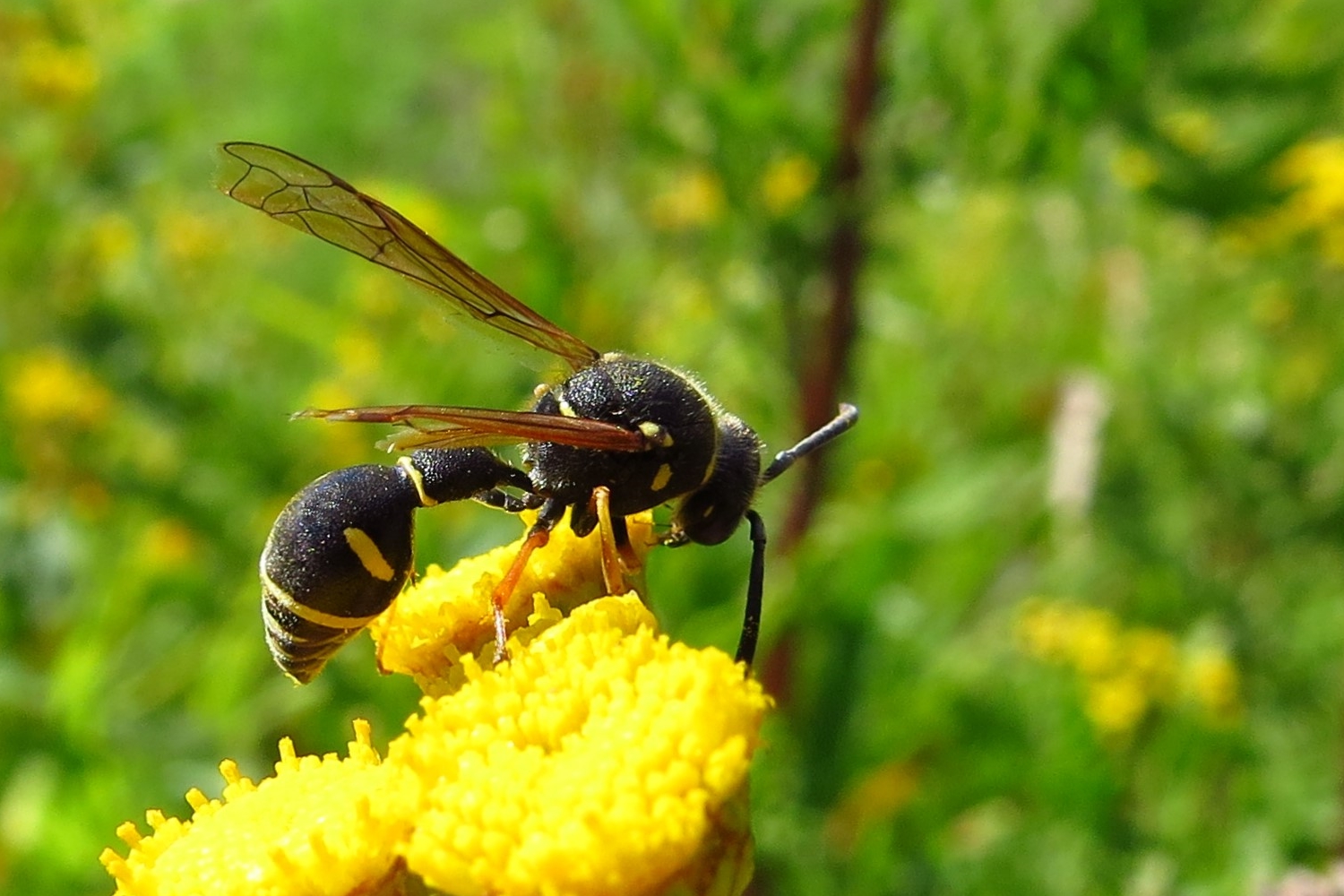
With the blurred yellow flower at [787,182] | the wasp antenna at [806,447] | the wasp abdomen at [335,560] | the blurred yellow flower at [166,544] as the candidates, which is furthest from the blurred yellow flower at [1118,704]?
the blurred yellow flower at [166,544]

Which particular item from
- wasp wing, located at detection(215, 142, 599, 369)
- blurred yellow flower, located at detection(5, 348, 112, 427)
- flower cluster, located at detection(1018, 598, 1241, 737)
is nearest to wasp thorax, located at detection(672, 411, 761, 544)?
wasp wing, located at detection(215, 142, 599, 369)

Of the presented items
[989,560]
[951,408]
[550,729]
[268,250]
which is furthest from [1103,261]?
[268,250]

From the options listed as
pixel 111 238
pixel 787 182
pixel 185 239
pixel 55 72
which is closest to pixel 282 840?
pixel 787 182

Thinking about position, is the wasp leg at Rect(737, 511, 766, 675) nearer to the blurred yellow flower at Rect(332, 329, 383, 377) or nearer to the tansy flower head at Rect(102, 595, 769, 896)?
the tansy flower head at Rect(102, 595, 769, 896)

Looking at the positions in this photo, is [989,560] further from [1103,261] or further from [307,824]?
[307,824]

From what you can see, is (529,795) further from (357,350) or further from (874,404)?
(357,350)
